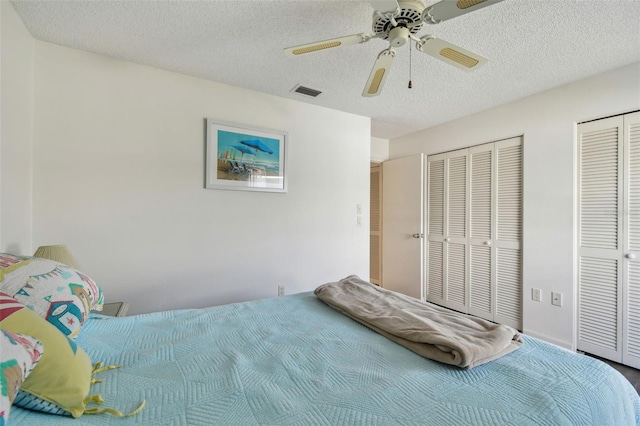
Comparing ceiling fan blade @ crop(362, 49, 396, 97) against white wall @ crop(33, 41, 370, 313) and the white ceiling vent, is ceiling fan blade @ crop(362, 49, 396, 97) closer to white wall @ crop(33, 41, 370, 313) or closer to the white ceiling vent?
the white ceiling vent

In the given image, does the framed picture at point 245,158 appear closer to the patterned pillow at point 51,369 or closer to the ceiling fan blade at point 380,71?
the ceiling fan blade at point 380,71

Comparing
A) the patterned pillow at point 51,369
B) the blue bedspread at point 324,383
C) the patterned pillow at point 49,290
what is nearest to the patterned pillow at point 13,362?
the patterned pillow at point 51,369

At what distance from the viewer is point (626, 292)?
2.17 meters

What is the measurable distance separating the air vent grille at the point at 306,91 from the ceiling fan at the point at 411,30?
1.09m

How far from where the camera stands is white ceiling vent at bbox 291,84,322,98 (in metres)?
2.58

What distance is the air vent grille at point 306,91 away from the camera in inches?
102

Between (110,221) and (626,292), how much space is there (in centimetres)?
393

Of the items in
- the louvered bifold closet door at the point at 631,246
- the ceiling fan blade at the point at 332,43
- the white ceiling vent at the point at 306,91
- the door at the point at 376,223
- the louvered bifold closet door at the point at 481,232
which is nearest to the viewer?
the ceiling fan blade at the point at 332,43

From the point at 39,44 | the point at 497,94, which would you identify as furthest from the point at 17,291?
the point at 497,94

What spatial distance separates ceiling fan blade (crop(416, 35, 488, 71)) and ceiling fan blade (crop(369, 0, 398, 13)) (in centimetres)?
24

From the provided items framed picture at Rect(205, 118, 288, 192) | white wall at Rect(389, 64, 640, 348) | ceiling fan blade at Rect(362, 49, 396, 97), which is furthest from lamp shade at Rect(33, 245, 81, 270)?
white wall at Rect(389, 64, 640, 348)

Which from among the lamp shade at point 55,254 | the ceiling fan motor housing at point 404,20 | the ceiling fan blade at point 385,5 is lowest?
the lamp shade at point 55,254

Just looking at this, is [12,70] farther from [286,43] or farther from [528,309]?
[528,309]

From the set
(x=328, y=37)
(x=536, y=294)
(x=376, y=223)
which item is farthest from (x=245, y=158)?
(x=536, y=294)
